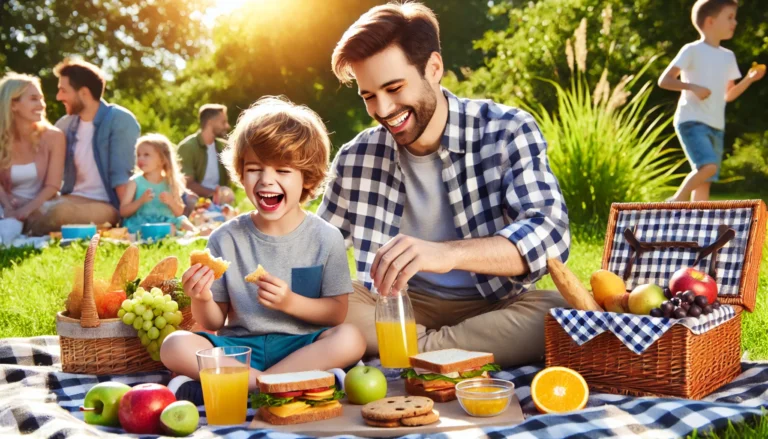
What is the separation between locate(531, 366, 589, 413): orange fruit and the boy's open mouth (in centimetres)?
119

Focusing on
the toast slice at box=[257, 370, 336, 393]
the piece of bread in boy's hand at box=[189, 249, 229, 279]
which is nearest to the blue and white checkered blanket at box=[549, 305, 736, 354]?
the toast slice at box=[257, 370, 336, 393]

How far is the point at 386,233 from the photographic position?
385cm

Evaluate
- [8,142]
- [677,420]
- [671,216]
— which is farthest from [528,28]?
[677,420]

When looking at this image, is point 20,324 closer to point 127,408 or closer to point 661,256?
point 127,408

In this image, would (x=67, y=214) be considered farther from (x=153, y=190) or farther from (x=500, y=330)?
(x=500, y=330)

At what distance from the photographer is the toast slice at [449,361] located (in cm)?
281

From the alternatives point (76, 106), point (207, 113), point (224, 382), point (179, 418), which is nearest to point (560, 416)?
point (224, 382)

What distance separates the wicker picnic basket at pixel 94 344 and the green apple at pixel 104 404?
655 millimetres

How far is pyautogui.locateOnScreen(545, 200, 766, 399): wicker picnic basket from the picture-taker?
9.45ft

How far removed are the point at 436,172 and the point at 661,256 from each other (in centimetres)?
104

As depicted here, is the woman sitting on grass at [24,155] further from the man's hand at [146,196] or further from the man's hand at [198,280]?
the man's hand at [198,280]

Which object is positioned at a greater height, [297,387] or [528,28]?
[528,28]

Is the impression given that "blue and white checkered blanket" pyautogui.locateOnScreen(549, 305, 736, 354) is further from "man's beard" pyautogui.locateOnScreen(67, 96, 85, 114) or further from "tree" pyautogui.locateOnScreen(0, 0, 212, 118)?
"tree" pyautogui.locateOnScreen(0, 0, 212, 118)

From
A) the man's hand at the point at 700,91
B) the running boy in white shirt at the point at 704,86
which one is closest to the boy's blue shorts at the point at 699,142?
the running boy in white shirt at the point at 704,86
